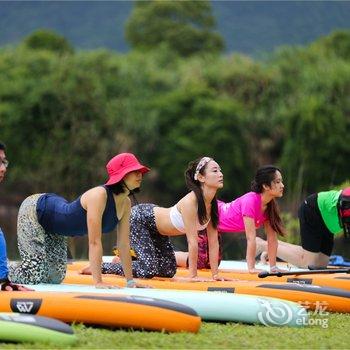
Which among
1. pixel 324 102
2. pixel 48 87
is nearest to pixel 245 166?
pixel 324 102

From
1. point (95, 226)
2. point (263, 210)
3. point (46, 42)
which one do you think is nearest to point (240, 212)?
point (263, 210)

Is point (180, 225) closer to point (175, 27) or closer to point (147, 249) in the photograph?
point (147, 249)

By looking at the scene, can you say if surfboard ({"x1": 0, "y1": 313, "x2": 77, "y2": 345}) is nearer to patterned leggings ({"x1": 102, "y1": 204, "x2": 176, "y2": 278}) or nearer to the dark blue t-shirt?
the dark blue t-shirt

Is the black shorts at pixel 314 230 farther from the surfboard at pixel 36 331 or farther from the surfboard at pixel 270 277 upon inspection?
the surfboard at pixel 36 331

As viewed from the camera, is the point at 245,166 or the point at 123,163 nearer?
the point at 123,163

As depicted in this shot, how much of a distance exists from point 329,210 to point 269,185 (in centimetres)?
84

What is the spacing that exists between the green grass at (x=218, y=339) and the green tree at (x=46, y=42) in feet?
159

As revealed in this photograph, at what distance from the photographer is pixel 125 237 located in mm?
8289

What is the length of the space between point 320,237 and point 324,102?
81.5 feet

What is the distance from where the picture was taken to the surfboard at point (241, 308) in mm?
6938

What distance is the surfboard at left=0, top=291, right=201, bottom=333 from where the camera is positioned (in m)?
6.36

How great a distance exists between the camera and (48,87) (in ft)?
123

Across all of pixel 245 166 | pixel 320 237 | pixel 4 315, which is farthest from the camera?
pixel 245 166

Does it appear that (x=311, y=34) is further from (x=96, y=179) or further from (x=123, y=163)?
(x=123, y=163)
